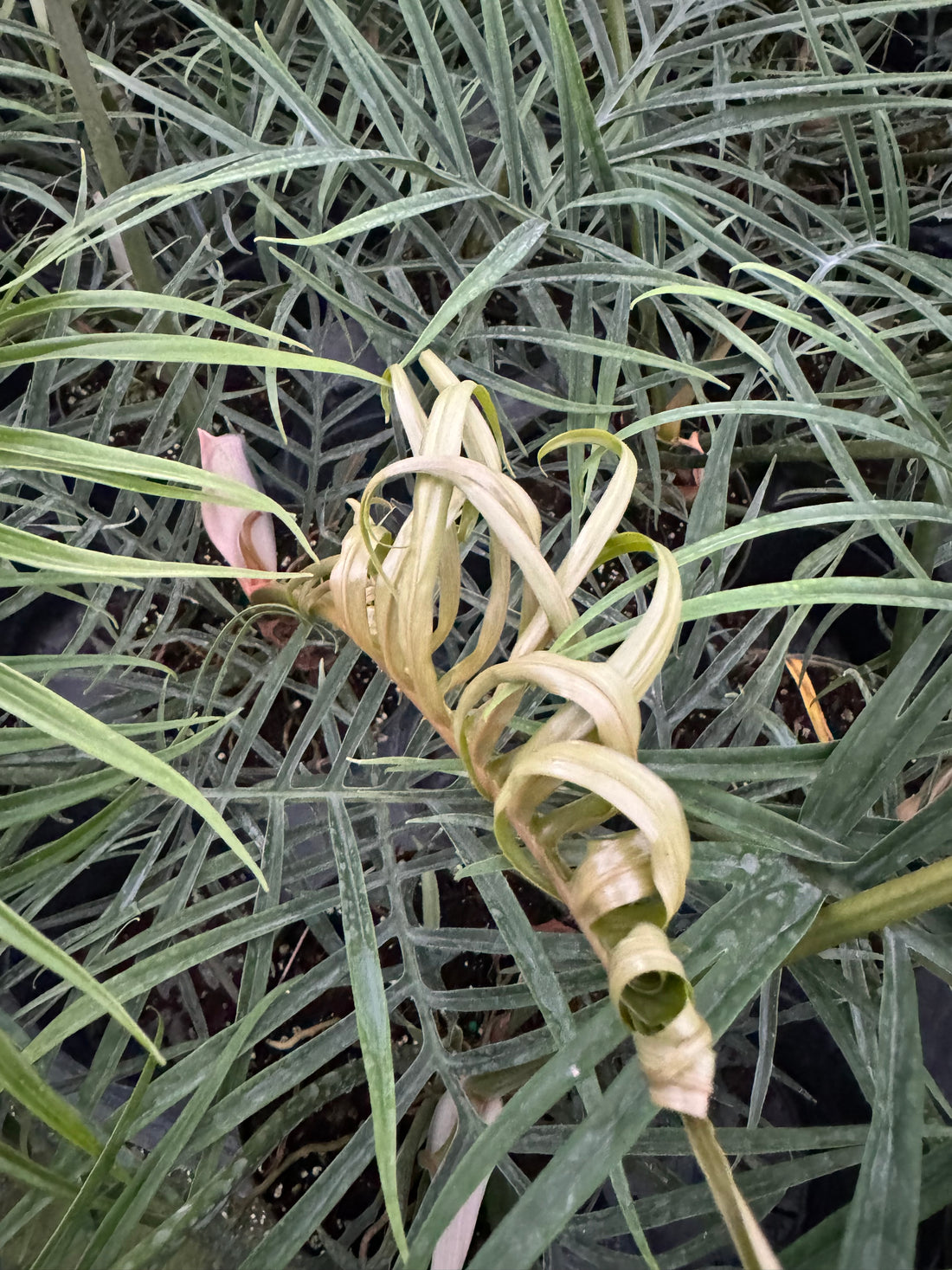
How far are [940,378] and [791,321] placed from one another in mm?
267

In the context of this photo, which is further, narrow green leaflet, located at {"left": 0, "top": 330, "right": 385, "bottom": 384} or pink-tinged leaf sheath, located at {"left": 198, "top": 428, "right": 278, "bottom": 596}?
pink-tinged leaf sheath, located at {"left": 198, "top": 428, "right": 278, "bottom": 596}

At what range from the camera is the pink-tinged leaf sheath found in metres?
0.42

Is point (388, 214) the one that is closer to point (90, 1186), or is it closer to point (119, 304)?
point (119, 304)

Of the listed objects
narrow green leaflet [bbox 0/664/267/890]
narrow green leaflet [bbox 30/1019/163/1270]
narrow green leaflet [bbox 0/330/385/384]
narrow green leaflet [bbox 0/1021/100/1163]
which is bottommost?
narrow green leaflet [bbox 30/1019/163/1270]

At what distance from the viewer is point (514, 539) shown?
0.18m

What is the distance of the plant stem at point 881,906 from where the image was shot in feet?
0.57

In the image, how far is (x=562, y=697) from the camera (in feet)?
0.61

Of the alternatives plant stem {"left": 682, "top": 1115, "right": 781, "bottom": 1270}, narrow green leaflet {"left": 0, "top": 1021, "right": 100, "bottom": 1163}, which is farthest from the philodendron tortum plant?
narrow green leaflet {"left": 0, "top": 1021, "right": 100, "bottom": 1163}

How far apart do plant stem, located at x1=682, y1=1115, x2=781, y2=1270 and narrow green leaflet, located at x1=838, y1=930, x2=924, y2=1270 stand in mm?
35

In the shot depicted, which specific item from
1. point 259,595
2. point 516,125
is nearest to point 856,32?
point 516,125

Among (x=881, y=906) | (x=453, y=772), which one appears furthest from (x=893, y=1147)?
(x=453, y=772)

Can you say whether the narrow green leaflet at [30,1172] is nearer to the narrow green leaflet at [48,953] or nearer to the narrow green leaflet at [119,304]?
the narrow green leaflet at [48,953]

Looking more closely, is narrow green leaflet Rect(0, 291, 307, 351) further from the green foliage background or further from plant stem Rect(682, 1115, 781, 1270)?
plant stem Rect(682, 1115, 781, 1270)

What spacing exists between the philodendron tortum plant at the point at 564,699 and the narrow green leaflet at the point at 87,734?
0.22ft
